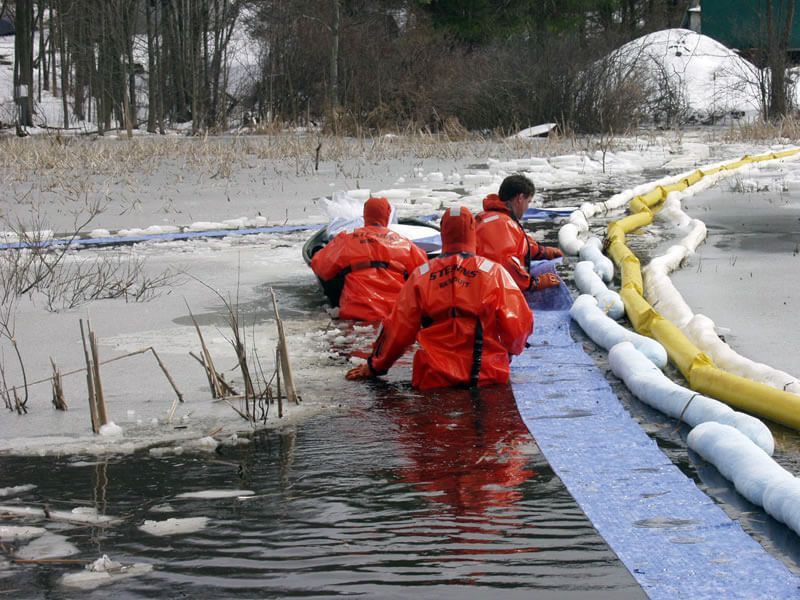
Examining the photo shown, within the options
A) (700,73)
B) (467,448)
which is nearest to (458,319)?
(467,448)

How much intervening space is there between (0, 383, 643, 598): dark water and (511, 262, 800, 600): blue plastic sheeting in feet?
0.28

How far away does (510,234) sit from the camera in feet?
24.2

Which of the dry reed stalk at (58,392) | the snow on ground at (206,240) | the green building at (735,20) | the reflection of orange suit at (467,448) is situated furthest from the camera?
the green building at (735,20)

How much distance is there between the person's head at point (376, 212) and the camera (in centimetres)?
702

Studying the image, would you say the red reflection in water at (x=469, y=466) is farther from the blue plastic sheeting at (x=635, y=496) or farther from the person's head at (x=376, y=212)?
the person's head at (x=376, y=212)

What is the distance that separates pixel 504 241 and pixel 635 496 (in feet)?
11.7

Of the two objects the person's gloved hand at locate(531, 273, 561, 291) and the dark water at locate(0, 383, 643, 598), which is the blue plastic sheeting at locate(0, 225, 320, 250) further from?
the dark water at locate(0, 383, 643, 598)

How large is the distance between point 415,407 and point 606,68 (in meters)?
18.7

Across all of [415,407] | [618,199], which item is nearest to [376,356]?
[415,407]

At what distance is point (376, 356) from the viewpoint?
5.54 m

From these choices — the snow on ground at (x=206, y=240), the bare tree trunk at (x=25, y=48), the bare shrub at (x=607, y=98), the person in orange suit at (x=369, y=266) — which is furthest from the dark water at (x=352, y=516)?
the bare tree trunk at (x=25, y=48)

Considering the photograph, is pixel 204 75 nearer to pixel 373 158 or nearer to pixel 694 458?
pixel 373 158

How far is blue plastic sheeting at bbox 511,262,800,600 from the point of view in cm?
324

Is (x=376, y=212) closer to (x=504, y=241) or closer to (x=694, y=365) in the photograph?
(x=504, y=241)
